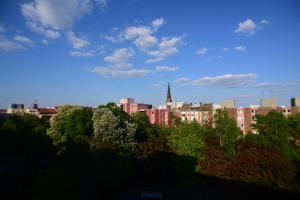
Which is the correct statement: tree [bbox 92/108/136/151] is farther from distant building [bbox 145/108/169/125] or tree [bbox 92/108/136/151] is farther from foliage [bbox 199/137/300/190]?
distant building [bbox 145/108/169/125]

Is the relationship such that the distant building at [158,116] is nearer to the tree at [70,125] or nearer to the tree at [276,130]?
the tree at [70,125]

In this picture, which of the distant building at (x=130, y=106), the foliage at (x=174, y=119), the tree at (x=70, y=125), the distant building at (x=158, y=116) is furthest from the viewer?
the distant building at (x=130, y=106)

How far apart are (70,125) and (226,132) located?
817 inches

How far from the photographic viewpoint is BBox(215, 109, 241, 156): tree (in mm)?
35094

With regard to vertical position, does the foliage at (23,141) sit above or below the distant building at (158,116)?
below

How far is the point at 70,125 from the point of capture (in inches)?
1610

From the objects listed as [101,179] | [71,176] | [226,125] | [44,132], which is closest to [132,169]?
[101,179]

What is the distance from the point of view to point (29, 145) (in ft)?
135

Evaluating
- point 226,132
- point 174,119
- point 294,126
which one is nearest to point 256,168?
point 226,132

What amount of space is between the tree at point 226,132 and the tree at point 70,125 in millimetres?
17770

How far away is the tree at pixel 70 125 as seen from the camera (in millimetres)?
40178

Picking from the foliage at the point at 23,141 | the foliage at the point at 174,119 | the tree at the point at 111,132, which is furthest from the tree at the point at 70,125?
the foliage at the point at 174,119

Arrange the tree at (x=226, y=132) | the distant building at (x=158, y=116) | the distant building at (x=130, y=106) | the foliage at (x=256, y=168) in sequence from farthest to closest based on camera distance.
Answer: the distant building at (x=130, y=106)
the distant building at (x=158, y=116)
the tree at (x=226, y=132)
the foliage at (x=256, y=168)

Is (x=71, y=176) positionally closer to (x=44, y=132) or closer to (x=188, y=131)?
(x=188, y=131)
